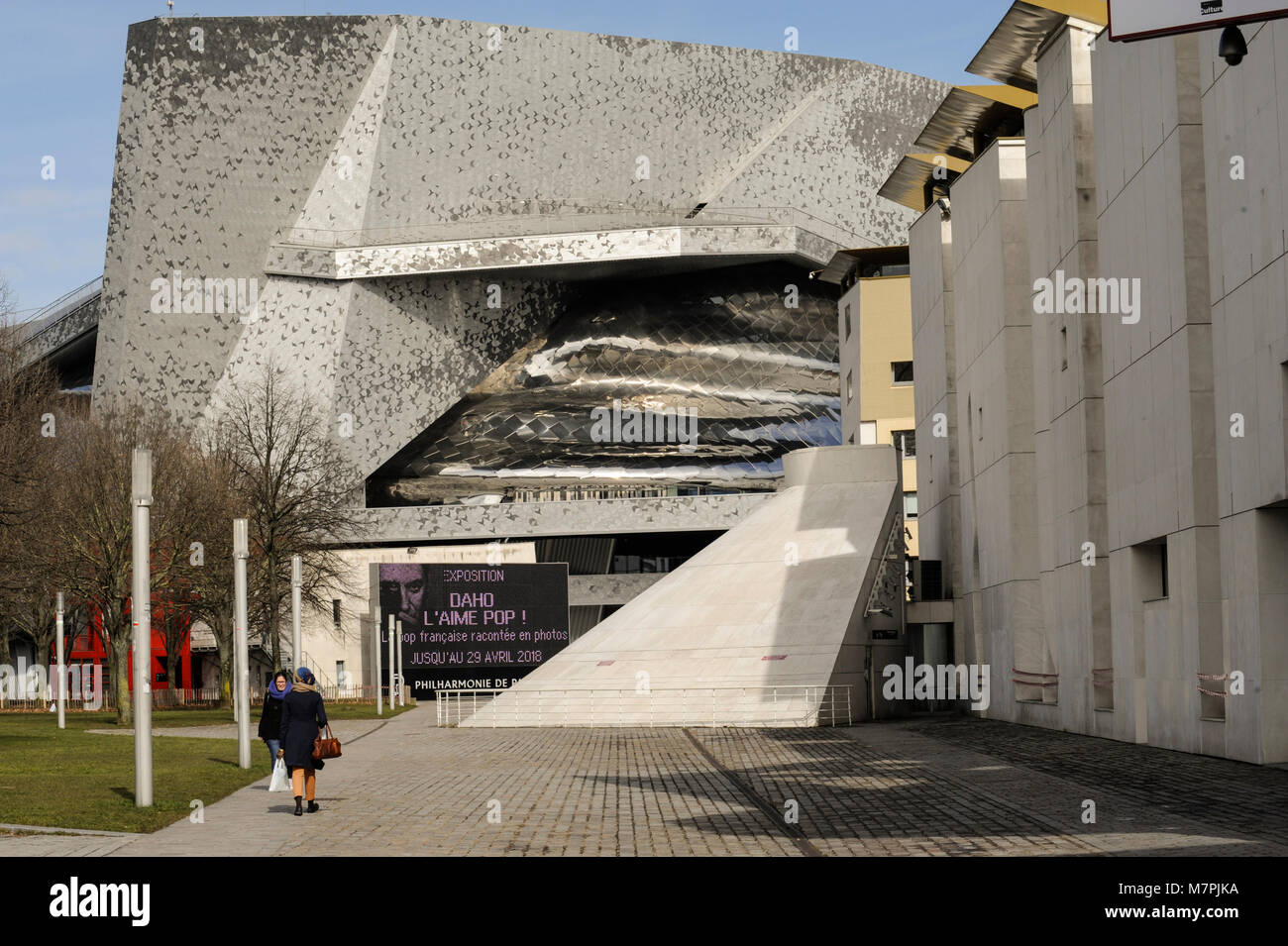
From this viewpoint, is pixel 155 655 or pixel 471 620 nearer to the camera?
pixel 471 620

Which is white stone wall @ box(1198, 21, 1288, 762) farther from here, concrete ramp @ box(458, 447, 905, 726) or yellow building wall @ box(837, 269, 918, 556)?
yellow building wall @ box(837, 269, 918, 556)

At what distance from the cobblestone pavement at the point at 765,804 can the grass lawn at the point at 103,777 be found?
2.36ft

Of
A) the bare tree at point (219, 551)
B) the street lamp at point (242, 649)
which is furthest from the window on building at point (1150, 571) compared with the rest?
the bare tree at point (219, 551)

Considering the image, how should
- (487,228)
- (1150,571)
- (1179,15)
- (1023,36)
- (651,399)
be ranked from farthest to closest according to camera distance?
(651,399) → (487,228) → (1023,36) → (1150,571) → (1179,15)

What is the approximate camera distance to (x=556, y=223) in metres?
76.1

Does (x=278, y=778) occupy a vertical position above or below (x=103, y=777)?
above

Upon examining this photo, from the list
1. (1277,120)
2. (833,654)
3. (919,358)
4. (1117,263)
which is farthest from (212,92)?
(1277,120)

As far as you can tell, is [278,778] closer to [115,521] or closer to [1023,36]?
[1023,36]

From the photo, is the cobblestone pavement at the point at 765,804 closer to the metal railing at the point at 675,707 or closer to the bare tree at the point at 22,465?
the metal railing at the point at 675,707

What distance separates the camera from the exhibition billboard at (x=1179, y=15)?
920cm

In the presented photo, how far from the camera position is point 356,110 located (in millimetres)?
72938

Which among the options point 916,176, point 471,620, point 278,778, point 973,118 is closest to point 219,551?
point 471,620

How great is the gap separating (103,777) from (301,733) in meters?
6.24

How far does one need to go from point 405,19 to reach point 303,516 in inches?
1236
